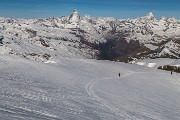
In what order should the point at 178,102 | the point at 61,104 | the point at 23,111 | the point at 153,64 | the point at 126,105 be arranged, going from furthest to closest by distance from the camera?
the point at 153,64
the point at 178,102
the point at 126,105
the point at 61,104
the point at 23,111

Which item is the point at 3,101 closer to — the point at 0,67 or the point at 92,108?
the point at 92,108

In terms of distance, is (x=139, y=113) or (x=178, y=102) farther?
(x=178, y=102)

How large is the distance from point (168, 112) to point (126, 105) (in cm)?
604

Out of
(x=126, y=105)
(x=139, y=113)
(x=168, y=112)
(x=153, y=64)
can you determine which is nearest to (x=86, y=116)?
(x=139, y=113)

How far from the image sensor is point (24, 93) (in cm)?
4453

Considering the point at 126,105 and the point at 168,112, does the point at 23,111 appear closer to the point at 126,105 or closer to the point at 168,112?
the point at 126,105

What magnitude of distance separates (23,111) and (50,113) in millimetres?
2786

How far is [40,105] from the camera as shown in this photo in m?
37.4

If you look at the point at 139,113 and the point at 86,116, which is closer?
the point at 86,116

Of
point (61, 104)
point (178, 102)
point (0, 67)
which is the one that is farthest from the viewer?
point (0, 67)

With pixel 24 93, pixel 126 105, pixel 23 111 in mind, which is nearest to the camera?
pixel 23 111

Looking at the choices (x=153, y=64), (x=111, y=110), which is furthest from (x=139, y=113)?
(x=153, y=64)

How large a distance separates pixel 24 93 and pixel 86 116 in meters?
12.2

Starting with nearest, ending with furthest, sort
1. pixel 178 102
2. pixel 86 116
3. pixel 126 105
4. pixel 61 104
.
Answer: pixel 86 116 → pixel 61 104 → pixel 126 105 → pixel 178 102
